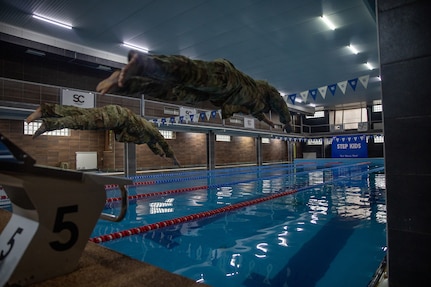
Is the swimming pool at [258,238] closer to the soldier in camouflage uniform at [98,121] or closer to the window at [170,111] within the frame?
the soldier in camouflage uniform at [98,121]

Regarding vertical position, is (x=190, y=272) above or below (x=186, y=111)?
below

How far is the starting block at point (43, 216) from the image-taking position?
1692 mm

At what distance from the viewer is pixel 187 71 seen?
2.15 m

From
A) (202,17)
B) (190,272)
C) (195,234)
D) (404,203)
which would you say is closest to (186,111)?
(202,17)

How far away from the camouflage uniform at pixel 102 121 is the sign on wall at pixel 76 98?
6.69m

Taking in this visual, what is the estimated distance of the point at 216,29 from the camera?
9.50 m

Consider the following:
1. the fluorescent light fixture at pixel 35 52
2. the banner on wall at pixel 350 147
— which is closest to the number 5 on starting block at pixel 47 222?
the fluorescent light fixture at pixel 35 52

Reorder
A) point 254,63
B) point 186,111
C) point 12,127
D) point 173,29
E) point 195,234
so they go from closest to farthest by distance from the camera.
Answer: point 195,234, point 173,29, point 12,127, point 254,63, point 186,111

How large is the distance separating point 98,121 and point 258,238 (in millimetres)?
3246

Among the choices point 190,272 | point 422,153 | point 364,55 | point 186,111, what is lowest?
point 190,272

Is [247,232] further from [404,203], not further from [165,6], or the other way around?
[165,6]

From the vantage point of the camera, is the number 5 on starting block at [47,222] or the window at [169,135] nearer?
the number 5 on starting block at [47,222]

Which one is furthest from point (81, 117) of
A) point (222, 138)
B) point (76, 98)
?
point (222, 138)

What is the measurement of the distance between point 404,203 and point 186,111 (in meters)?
12.6
